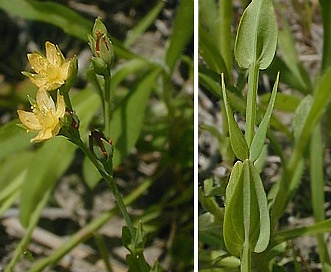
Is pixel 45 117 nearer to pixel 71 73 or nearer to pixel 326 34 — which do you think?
pixel 71 73

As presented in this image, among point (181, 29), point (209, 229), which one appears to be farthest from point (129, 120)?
point (209, 229)

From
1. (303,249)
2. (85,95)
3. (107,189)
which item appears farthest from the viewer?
(107,189)

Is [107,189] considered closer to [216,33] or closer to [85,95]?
[85,95]

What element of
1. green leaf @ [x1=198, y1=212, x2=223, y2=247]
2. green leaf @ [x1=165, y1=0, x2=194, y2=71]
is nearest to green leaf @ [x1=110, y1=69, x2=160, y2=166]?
green leaf @ [x1=165, y1=0, x2=194, y2=71]

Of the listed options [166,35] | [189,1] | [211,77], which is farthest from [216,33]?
[166,35]

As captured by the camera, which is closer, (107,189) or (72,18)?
(72,18)

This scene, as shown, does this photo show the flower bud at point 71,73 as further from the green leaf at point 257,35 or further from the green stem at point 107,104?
the green leaf at point 257,35
